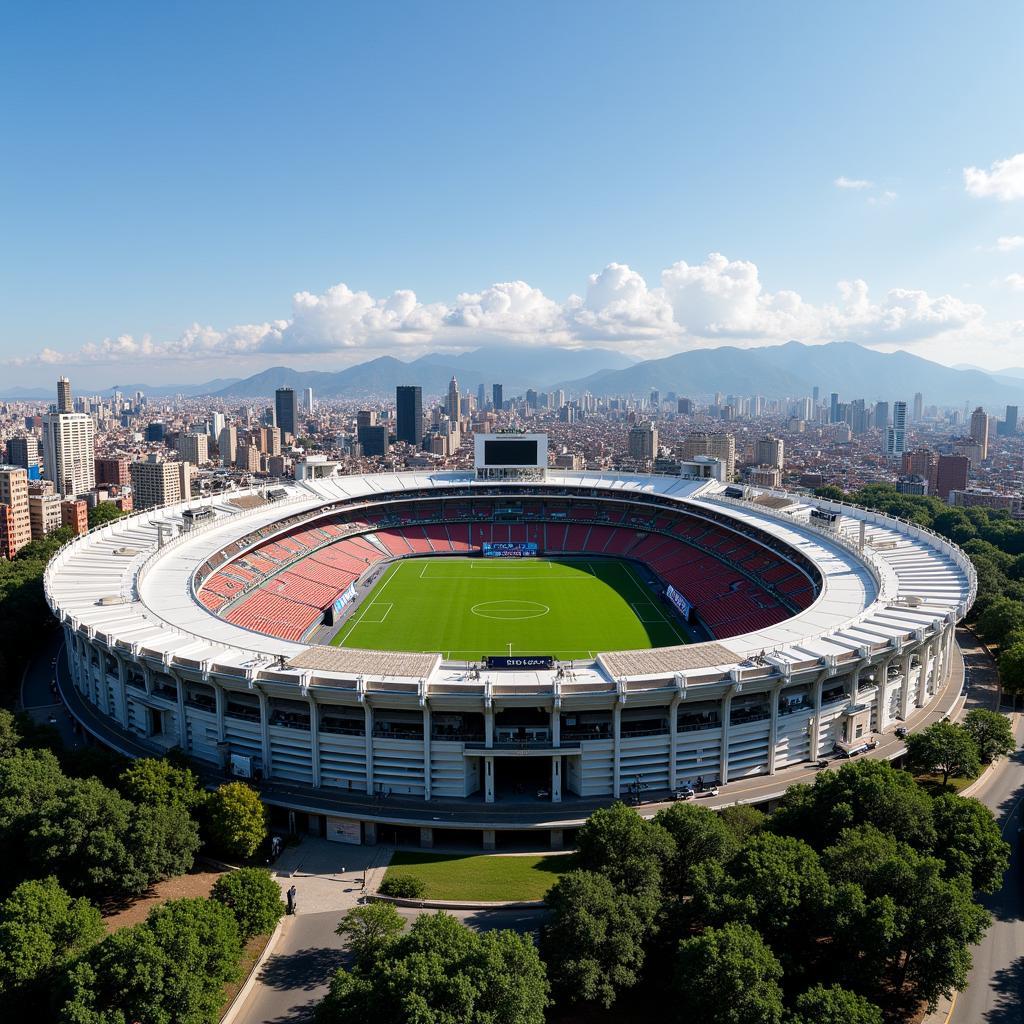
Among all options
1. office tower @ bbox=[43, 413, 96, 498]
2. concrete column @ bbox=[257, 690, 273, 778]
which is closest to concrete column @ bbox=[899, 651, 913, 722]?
concrete column @ bbox=[257, 690, 273, 778]

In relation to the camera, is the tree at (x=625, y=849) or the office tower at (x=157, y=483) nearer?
the tree at (x=625, y=849)

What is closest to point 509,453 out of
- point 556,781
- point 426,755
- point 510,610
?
point 510,610

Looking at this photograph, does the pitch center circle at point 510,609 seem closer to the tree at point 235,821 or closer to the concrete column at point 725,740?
the concrete column at point 725,740

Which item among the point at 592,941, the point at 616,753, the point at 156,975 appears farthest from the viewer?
the point at 616,753

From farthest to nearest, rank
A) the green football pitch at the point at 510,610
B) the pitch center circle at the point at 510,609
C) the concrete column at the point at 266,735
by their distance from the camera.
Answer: the pitch center circle at the point at 510,609
the green football pitch at the point at 510,610
the concrete column at the point at 266,735

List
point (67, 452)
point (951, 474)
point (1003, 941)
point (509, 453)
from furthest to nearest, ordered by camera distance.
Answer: point (951, 474) < point (67, 452) < point (509, 453) < point (1003, 941)

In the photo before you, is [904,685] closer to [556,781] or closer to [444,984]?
[556,781]

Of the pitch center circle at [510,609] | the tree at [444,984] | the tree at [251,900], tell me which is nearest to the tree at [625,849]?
the tree at [444,984]
